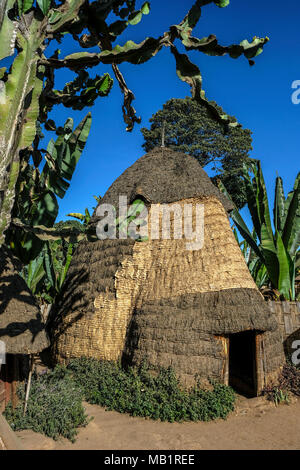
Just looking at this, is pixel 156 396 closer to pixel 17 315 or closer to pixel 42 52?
pixel 17 315

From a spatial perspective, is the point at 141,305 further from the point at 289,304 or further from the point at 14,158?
the point at 14,158

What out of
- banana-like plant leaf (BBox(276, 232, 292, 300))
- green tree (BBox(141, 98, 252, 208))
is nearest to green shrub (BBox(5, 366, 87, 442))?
banana-like plant leaf (BBox(276, 232, 292, 300))

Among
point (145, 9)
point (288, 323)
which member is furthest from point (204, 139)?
point (145, 9)

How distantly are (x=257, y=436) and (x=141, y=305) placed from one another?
3.65 m

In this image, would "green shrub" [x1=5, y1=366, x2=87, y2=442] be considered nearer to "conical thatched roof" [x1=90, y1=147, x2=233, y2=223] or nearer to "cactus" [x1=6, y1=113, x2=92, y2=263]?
"cactus" [x1=6, y1=113, x2=92, y2=263]

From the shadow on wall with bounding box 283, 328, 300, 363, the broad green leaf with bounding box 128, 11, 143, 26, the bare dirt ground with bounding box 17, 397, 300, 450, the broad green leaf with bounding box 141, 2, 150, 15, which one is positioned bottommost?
the bare dirt ground with bounding box 17, 397, 300, 450

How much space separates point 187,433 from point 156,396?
108cm

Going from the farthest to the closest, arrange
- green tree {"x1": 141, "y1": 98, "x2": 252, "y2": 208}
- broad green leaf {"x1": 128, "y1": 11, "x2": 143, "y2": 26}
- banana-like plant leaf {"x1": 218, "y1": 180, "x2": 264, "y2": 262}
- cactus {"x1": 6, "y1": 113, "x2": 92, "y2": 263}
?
green tree {"x1": 141, "y1": 98, "x2": 252, "y2": 208}
banana-like plant leaf {"x1": 218, "y1": 180, "x2": 264, "y2": 262}
cactus {"x1": 6, "y1": 113, "x2": 92, "y2": 263}
broad green leaf {"x1": 128, "y1": 11, "x2": 143, "y2": 26}

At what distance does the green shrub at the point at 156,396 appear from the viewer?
6.69 m

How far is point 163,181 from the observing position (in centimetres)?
1016

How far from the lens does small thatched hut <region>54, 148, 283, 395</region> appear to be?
289 inches
